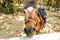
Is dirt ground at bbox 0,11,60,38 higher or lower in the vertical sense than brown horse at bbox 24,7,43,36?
lower

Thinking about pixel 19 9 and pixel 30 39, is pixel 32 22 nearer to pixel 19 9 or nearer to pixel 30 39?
pixel 30 39

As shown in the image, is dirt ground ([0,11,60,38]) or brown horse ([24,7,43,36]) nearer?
brown horse ([24,7,43,36])

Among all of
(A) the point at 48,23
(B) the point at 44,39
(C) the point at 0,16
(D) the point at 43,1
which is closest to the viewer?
(B) the point at 44,39

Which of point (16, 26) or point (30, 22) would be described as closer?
point (30, 22)

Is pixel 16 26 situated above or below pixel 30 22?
below

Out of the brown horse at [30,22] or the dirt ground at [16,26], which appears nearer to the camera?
the brown horse at [30,22]

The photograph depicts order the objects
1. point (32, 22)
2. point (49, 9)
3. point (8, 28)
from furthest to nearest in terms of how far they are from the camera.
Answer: point (49, 9), point (8, 28), point (32, 22)

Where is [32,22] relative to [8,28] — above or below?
above

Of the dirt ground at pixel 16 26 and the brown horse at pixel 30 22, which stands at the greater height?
the brown horse at pixel 30 22

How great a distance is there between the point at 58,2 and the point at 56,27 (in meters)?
2.35

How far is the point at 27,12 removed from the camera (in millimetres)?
1480

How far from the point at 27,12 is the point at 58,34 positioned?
39 centimetres

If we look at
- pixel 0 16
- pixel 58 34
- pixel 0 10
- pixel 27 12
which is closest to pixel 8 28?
pixel 0 16

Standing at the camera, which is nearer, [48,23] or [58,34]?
[58,34]
